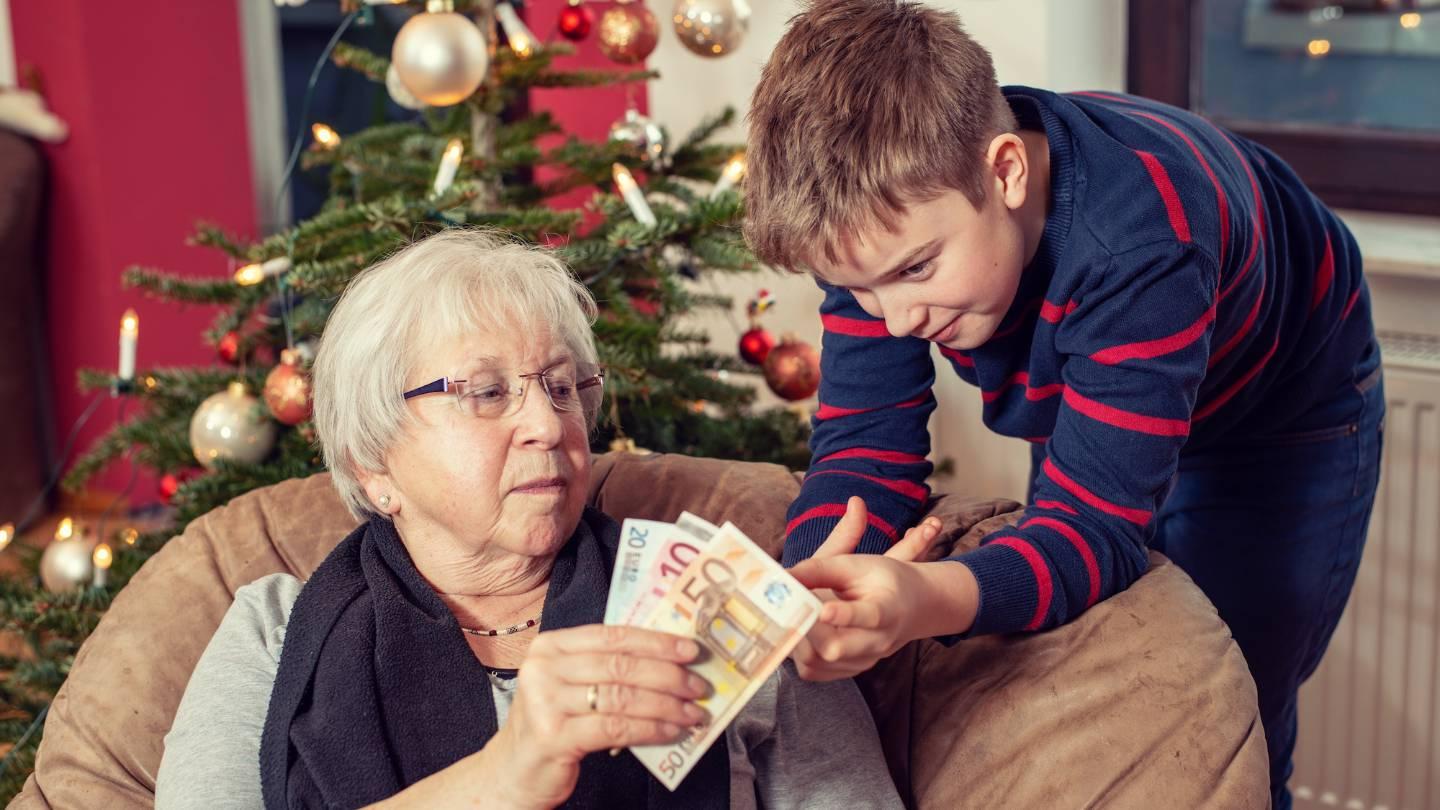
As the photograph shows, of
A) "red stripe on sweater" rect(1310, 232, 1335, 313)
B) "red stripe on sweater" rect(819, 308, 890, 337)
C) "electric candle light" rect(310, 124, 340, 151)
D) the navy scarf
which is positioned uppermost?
"electric candle light" rect(310, 124, 340, 151)

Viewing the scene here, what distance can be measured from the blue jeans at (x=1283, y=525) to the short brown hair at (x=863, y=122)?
0.67 m

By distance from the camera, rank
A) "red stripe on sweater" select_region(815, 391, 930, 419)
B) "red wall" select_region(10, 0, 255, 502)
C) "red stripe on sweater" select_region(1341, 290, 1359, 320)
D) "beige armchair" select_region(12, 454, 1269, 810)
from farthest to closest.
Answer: "red wall" select_region(10, 0, 255, 502) → "red stripe on sweater" select_region(1341, 290, 1359, 320) → "red stripe on sweater" select_region(815, 391, 930, 419) → "beige armchair" select_region(12, 454, 1269, 810)

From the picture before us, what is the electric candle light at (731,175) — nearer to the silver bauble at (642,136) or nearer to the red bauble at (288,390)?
the silver bauble at (642,136)

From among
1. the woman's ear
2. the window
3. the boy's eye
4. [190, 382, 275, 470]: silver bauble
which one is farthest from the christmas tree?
the window

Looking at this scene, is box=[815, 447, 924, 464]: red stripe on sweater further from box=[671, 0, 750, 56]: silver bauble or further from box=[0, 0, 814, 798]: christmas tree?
box=[671, 0, 750, 56]: silver bauble

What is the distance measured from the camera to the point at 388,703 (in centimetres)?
155

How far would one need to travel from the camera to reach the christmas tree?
87.2 inches

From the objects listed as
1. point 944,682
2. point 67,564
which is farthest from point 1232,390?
point 67,564

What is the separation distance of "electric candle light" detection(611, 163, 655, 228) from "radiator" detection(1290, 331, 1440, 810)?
135 centimetres

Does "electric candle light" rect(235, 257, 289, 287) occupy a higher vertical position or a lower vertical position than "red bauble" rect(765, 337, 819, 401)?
higher

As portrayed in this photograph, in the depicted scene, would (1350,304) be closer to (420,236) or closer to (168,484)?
(420,236)

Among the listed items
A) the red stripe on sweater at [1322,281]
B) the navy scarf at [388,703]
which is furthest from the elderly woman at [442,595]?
the red stripe on sweater at [1322,281]

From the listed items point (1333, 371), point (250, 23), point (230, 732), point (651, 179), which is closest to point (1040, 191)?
point (1333, 371)

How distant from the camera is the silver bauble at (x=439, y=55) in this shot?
2211 mm
